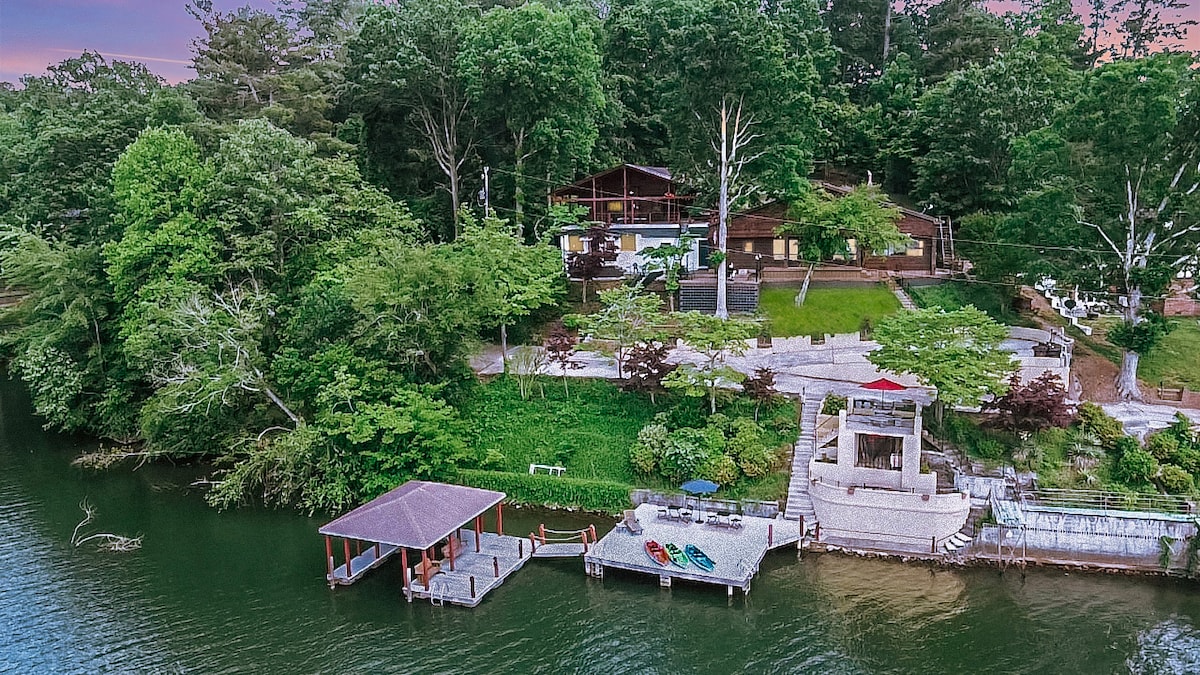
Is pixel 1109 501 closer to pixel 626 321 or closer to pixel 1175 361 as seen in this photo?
pixel 1175 361

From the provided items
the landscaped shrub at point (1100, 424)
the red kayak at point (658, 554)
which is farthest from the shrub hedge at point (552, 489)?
the landscaped shrub at point (1100, 424)

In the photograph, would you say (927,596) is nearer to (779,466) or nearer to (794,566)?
(794,566)

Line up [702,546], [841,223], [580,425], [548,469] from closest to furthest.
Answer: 1. [702,546]
2. [548,469]
3. [580,425]
4. [841,223]

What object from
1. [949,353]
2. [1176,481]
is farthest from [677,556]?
[1176,481]

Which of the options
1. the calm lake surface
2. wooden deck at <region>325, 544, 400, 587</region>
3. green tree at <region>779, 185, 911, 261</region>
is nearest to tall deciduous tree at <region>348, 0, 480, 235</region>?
green tree at <region>779, 185, 911, 261</region>

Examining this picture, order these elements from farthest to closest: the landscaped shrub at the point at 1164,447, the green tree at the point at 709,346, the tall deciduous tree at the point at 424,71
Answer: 1. the tall deciduous tree at the point at 424,71
2. the green tree at the point at 709,346
3. the landscaped shrub at the point at 1164,447

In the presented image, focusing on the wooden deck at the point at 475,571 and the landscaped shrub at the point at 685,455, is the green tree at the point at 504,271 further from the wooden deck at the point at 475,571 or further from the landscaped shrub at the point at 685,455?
the wooden deck at the point at 475,571

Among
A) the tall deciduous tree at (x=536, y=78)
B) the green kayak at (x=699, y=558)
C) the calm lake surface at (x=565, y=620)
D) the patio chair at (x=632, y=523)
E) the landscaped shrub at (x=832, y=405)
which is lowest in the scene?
the calm lake surface at (x=565, y=620)
